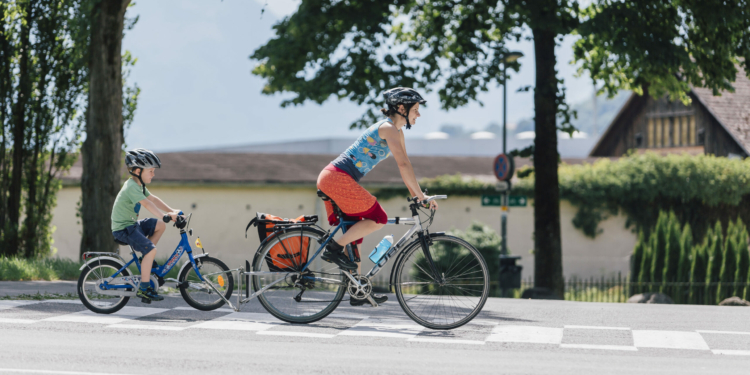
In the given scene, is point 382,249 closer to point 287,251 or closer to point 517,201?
point 287,251

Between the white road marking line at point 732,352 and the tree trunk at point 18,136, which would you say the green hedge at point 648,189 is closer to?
the tree trunk at point 18,136

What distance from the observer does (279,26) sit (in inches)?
712

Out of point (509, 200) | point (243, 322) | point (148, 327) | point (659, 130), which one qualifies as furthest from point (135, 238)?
point (659, 130)

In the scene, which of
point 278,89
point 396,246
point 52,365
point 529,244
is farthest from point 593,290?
point 52,365

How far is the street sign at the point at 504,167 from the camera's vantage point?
20.0m

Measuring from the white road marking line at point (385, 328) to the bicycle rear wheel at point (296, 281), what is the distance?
361 mm

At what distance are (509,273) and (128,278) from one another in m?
13.3

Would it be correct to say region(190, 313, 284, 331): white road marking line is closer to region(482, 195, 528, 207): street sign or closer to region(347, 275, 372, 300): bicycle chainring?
region(347, 275, 372, 300): bicycle chainring

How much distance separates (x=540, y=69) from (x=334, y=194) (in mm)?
11210

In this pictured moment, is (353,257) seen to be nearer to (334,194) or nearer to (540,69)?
(334,194)

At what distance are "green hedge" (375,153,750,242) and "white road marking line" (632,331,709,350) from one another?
61.4 ft

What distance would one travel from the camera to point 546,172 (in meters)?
16.8

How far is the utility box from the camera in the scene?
774 inches

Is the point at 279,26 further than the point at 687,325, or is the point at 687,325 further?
the point at 279,26
